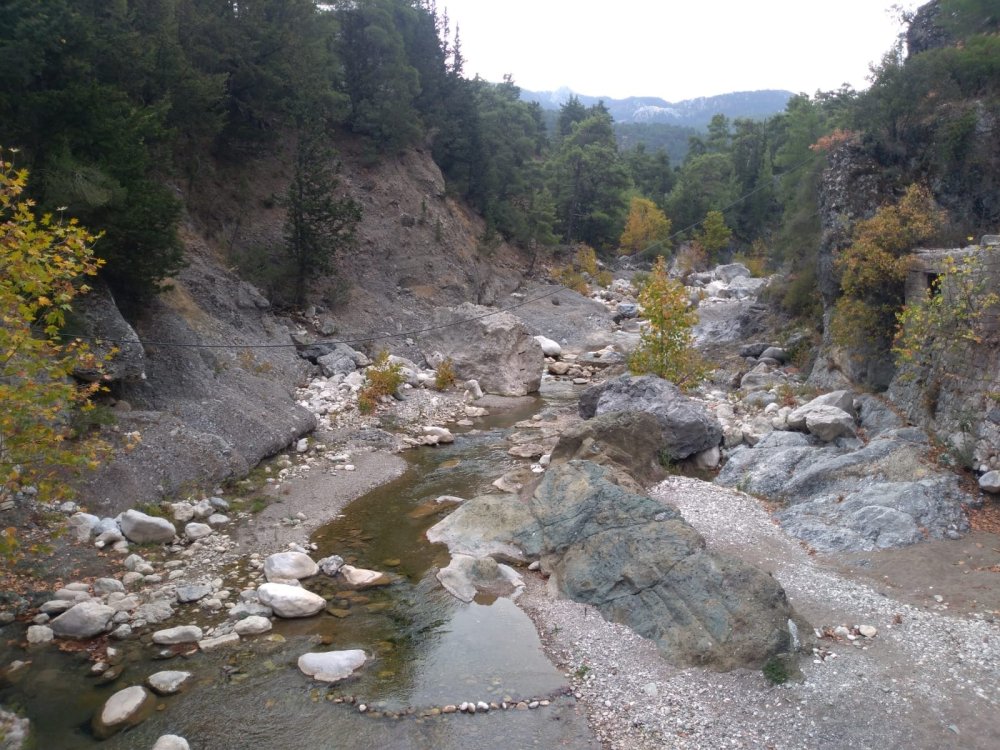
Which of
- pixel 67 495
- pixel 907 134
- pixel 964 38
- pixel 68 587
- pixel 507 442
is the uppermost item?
pixel 964 38

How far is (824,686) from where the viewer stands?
7.96m

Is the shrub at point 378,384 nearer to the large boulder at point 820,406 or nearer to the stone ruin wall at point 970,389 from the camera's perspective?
the large boulder at point 820,406

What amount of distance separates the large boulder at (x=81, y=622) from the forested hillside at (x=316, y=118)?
23.3 feet

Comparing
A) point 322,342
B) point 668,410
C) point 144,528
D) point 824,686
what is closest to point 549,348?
point 322,342

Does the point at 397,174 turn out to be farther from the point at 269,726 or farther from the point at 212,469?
the point at 269,726

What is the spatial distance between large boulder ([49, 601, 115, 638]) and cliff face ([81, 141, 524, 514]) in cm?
277

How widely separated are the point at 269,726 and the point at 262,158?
93.0 feet

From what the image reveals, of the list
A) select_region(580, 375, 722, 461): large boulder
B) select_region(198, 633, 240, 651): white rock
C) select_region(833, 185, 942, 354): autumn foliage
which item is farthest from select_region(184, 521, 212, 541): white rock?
select_region(833, 185, 942, 354): autumn foliage

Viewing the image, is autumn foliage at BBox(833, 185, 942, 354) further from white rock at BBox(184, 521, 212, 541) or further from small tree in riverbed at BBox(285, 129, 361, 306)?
small tree in riverbed at BBox(285, 129, 361, 306)


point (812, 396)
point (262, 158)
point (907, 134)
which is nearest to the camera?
point (812, 396)

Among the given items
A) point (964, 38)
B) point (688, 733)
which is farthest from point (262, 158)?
point (688, 733)

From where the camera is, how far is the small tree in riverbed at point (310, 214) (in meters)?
26.3

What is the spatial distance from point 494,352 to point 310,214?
28.2 feet

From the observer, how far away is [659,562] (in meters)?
10.0
